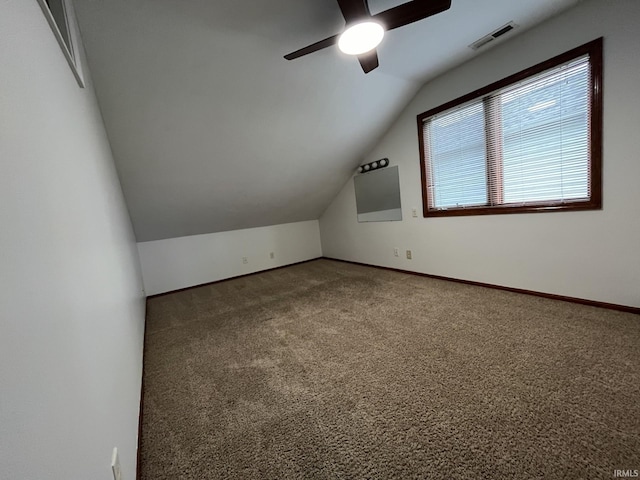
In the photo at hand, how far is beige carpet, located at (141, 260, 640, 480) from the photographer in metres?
1.05

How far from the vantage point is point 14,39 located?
0.63 meters

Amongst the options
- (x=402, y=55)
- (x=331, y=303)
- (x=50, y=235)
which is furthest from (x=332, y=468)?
(x=402, y=55)

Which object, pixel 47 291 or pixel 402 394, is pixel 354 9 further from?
pixel 402 394

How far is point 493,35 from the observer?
2.30m

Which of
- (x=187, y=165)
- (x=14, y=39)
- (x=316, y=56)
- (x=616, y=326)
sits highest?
(x=316, y=56)

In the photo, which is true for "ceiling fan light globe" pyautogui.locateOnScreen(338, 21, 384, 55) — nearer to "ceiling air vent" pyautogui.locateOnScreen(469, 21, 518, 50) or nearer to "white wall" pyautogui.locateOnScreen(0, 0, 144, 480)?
"ceiling air vent" pyautogui.locateOnScreen(469, 21, 518, 50)

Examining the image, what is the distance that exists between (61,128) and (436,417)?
6.36 feet

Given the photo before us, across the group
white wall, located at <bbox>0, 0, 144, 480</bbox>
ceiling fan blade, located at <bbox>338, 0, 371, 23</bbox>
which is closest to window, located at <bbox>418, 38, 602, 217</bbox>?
ceiling fan blade, located at <bbox>338, 0, 371, 23</bbox>

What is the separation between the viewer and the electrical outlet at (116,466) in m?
0.81

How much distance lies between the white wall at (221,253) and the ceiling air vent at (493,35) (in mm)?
3902

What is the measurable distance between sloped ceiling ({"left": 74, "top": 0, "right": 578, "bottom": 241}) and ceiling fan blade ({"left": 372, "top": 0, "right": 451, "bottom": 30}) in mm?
398

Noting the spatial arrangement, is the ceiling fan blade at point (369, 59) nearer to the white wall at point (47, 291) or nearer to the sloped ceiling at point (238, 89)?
the sloped ceiling at point (238, 89)

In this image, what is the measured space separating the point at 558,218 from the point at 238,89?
3.11 meters

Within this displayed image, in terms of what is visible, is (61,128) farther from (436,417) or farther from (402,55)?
(402,55)
